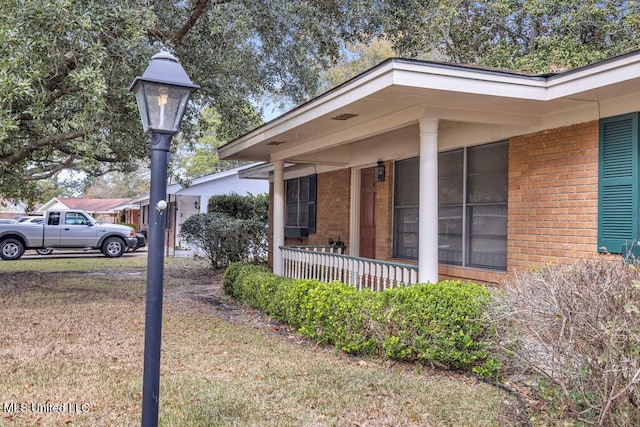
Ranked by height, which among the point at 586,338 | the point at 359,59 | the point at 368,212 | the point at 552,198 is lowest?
the point at 586,338

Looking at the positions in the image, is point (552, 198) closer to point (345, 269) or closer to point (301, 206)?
point (345, 269)

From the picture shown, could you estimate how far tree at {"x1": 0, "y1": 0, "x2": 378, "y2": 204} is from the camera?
656 centimetres

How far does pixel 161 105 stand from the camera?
10.5 ft

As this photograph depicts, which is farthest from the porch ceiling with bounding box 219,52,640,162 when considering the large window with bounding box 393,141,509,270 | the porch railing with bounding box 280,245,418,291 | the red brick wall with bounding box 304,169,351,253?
the red brick wall with bounding box 304,169,351,253

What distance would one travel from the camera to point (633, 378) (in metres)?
2.96

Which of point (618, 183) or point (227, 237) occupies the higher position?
point (618, 183)

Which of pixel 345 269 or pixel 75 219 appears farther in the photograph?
pixel 75 219

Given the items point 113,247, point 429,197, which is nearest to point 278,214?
point 429,197

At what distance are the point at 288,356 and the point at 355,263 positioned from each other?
1.81m

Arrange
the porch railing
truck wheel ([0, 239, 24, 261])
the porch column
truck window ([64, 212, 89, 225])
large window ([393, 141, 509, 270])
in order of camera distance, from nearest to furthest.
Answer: the porch column
the porch railing
large window ([393, 141, 509, 270])
truck wheel ([0, 239, 24, 261])
truck window ([64, 212, 89, 225])

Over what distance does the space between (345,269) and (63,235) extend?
49.9 ft

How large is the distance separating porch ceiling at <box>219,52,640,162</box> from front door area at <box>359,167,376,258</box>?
2.68 meters

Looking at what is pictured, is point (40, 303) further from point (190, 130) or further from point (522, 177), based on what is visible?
point (522, 177)

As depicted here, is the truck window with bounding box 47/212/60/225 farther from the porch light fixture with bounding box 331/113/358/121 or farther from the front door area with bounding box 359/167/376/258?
the porch light fixture with bounding box 331/113/358/121
